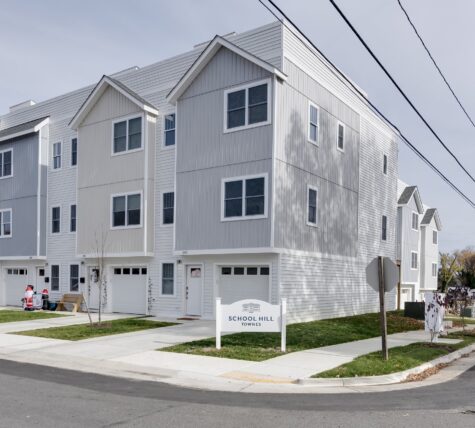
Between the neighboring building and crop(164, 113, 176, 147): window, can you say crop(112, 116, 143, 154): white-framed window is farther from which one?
the neighboring building

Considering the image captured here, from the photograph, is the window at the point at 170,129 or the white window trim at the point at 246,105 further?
the window at the point at 170,129

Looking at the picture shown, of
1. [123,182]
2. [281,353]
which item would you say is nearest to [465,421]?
[281,353]

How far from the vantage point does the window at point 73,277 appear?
89.4 ft

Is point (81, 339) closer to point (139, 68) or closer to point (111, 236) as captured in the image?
point (111, 236)

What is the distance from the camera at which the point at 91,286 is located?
87.2 feet

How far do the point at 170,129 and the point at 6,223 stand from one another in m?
12.2

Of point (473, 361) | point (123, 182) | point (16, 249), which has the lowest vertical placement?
point (473, 361)

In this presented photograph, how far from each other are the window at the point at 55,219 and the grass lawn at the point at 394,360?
18.9 meters

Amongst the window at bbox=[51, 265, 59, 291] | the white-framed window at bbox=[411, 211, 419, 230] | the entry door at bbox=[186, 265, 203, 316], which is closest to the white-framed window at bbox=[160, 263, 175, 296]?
the entry door at bbox=[186, 265, 203, 316]

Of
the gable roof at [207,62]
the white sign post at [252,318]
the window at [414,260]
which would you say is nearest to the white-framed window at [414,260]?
the window at [414,260]

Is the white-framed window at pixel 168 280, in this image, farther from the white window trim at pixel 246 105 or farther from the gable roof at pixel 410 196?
the gable roof at pixel 410 196

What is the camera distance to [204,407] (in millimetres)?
8508

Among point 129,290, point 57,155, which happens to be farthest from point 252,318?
point 57,155

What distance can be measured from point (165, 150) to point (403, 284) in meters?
22.6
